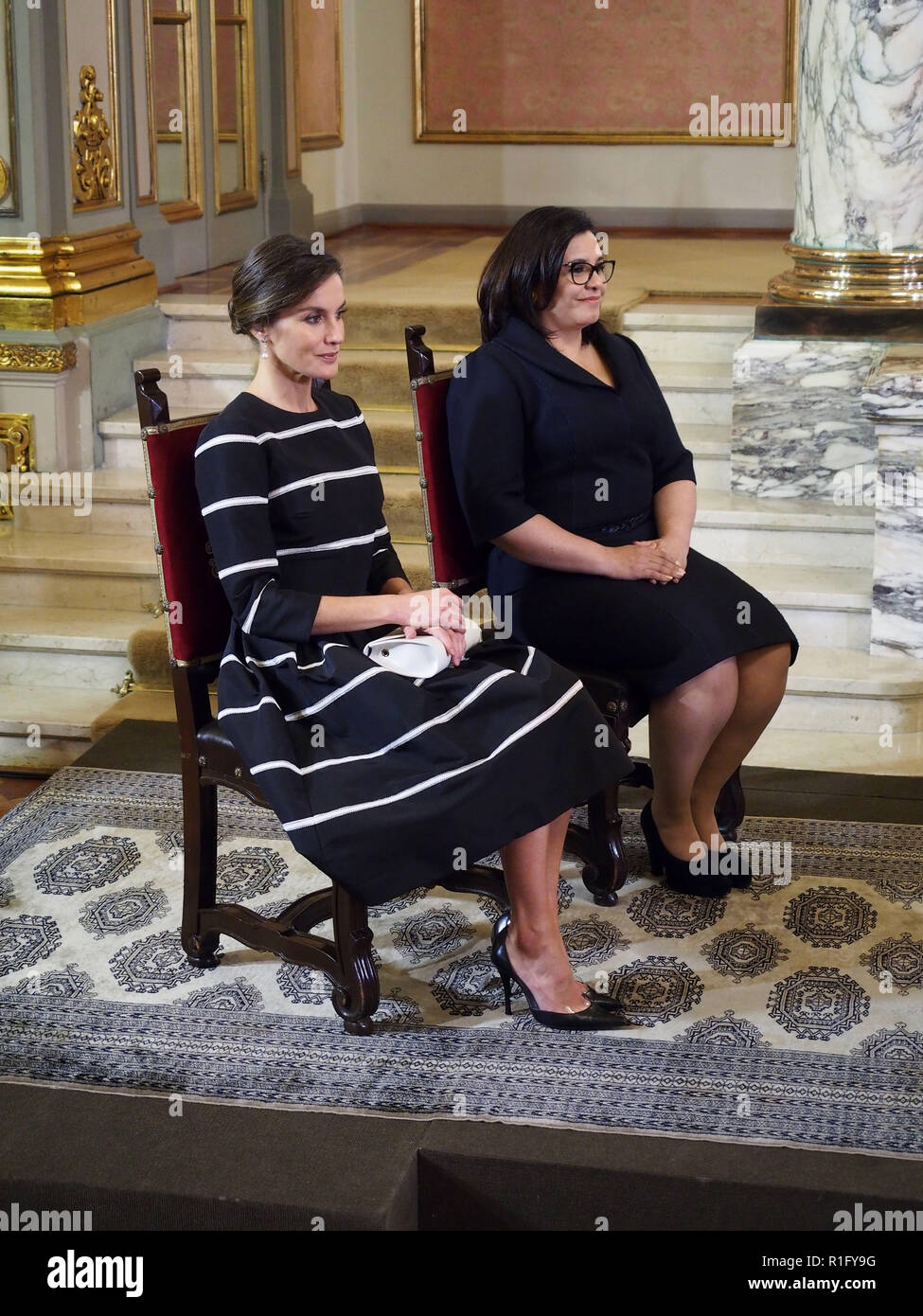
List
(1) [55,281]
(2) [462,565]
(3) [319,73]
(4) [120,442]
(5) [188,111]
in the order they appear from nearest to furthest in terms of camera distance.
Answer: (2) [462,565]
(1) [55,281]
(4) [120,442]
(5) [188,111]
(3) [319,73]

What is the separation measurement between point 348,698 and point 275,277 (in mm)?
737

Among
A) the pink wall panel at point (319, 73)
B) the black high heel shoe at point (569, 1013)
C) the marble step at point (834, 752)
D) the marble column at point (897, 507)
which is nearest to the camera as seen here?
the black high heel shoe at point (569, 1013)

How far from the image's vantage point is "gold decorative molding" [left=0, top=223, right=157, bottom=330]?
511 centimetres

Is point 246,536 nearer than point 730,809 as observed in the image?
Yes

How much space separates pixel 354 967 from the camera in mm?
2816

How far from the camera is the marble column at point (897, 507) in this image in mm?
4258

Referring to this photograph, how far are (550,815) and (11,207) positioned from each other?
3.34m

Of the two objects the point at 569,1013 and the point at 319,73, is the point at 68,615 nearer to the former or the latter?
the point at 569,1013

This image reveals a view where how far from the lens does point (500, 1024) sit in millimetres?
2869

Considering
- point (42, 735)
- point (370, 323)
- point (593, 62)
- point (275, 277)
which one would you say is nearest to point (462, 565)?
point (275, 277)

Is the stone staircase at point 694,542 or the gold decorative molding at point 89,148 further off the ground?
the gold decorative molding at point 89,148

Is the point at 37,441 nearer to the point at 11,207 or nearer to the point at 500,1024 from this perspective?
the point at 11,207

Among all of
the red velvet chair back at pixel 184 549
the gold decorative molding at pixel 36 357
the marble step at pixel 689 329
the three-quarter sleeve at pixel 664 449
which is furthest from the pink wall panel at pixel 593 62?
the red velvet chair back at pixel 184 549

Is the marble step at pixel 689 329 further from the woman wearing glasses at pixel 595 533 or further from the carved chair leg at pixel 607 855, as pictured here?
the carved chair leg at pixel 607 855
